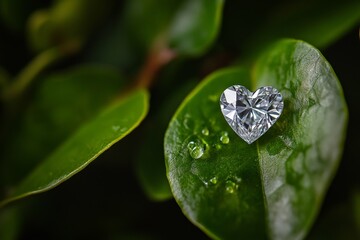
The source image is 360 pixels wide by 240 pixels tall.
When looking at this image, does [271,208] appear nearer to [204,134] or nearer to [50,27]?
[204,134]

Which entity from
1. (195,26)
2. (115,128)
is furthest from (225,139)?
(195,26)

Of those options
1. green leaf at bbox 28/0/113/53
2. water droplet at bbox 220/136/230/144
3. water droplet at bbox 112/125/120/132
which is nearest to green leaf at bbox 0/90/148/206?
water droplet at bbox 112/125/120/132

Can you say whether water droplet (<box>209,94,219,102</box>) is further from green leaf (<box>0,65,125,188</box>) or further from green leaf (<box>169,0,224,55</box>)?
green leaf (<box>0,65,125,188</box>)

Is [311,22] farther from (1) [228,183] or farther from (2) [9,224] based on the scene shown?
(2) [9,224]

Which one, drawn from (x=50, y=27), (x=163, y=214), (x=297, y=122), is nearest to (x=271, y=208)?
(x=297, y=122)

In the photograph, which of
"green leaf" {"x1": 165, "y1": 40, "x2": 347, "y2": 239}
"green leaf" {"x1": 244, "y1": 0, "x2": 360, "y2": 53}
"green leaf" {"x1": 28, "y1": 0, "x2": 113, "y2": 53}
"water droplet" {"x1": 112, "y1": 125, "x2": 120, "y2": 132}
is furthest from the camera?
"green leaf" {"x1": 28, "y1": 0, "x2": 113, "y2": 53}

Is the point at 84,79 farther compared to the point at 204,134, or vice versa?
the point at 84,79

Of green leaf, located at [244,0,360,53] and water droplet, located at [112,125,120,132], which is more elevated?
water droplet, located at [112,125,120,132]
